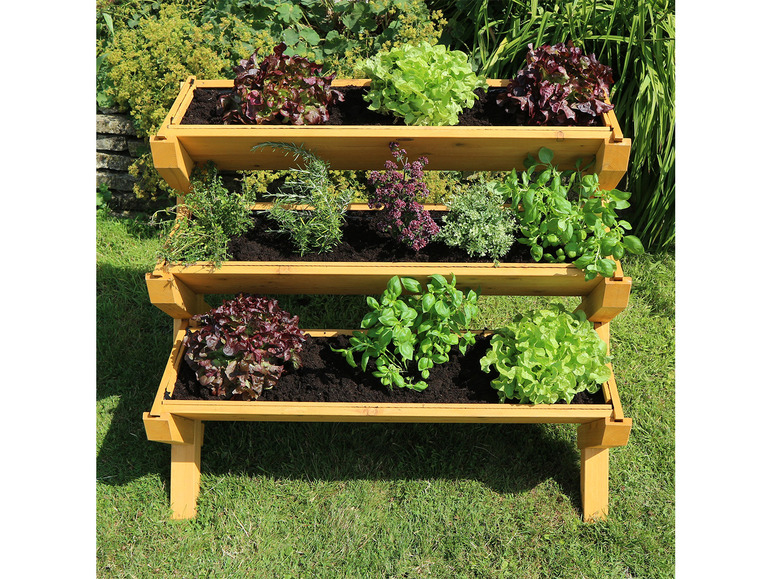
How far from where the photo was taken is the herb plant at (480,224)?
9.51ft

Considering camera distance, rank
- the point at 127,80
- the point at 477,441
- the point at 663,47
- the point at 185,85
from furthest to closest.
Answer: the point at 127,80, the point at 663,47, the point at 477,441, the point at 185,85

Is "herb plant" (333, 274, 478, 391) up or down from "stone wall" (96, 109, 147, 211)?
up

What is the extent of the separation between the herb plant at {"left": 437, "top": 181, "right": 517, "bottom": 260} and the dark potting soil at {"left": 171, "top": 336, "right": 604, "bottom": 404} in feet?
1.80

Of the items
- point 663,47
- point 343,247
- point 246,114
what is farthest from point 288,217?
point 663,47

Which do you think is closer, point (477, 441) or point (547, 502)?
point (547, 502)

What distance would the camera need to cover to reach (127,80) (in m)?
4.21

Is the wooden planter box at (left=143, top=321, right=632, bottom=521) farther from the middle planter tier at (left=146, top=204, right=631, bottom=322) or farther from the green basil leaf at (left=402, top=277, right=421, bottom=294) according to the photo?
the green basil leaf at (left=402, top=277, right=421, bottom=294)

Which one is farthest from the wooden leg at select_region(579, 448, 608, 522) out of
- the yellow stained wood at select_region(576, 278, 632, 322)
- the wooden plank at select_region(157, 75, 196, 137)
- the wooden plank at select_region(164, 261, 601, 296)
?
the wooden plank at select_region(157, 75, 196, 137)

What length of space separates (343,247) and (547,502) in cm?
150

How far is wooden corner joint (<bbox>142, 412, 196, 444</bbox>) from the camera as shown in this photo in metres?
2.84

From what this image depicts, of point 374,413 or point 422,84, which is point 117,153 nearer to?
point 422,84

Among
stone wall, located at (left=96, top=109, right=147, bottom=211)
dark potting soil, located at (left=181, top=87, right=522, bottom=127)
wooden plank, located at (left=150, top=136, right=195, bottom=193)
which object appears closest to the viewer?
wooden plank, located at (left=150, top=136, right=195, bottom=193)

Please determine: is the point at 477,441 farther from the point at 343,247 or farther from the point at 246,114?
the point at 246,114

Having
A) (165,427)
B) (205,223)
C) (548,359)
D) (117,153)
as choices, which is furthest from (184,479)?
(117,153)
